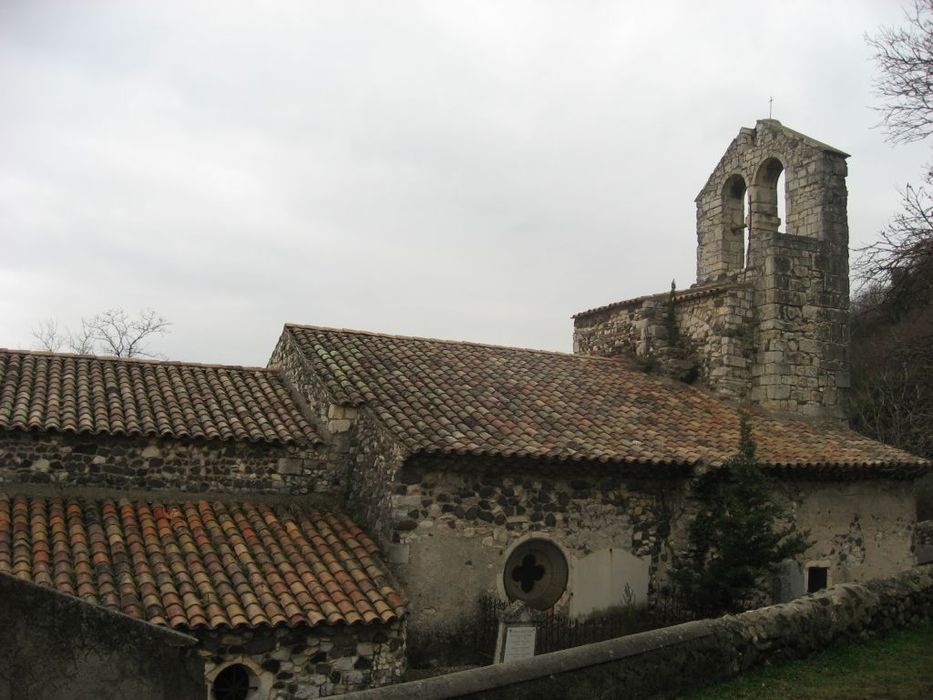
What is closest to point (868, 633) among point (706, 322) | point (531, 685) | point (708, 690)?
point (708, 690)

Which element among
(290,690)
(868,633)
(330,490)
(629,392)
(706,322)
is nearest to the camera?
(868,633)

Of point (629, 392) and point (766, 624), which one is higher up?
point (629, 392)

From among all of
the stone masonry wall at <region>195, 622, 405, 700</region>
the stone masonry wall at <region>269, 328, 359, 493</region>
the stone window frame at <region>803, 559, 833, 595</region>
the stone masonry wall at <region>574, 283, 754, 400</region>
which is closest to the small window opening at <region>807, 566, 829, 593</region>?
the stone window frame at <region>803, 559, 833, 595</region>

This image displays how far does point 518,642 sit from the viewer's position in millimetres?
9961

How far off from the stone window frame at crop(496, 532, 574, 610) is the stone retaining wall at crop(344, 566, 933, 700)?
3880mm

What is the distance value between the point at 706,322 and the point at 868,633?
27.3ft

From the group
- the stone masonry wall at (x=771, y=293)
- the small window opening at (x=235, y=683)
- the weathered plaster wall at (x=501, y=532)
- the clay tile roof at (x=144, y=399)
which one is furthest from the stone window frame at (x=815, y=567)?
the small window opening at (x=235, y=683)

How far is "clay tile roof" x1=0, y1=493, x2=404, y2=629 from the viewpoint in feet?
28.2

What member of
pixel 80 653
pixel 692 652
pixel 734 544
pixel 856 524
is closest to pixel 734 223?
pixel 856 524

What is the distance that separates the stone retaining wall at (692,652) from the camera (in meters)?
5.93

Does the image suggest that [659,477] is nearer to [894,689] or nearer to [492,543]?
[492,543]

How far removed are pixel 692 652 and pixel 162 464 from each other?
7.31 meters

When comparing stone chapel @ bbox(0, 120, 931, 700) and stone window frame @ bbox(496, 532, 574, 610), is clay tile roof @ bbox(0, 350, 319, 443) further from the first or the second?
stone window frame @ bbox(496, 532, 574, 610)

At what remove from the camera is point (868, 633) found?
26.8ft
